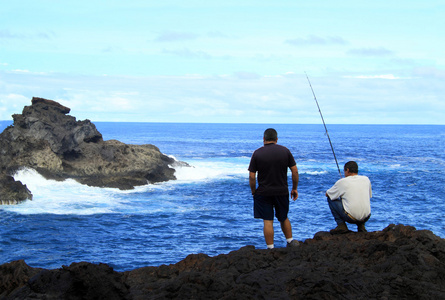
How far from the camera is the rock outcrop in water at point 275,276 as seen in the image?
4.16m

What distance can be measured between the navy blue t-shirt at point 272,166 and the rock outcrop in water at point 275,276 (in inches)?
39.5

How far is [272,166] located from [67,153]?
25799 mm

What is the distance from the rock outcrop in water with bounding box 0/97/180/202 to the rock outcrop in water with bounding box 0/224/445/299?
23.5 m

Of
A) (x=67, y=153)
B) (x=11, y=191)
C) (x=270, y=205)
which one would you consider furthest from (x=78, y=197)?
(x=270, y=205)

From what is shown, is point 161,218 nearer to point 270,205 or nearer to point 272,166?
point 270,205

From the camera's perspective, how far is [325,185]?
3344 centimetres

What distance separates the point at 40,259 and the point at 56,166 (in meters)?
14.8

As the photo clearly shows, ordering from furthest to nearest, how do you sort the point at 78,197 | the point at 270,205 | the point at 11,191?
the point at 78,197, the point at 11,191, the point at 270,205

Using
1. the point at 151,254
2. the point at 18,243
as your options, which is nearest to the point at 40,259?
the point at 18,243

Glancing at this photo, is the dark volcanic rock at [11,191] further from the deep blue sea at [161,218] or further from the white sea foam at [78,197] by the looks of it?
the deep blue sea at [161,218]

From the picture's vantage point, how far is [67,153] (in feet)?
101

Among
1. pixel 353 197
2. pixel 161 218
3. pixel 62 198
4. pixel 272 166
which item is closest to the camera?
pixel 272 166

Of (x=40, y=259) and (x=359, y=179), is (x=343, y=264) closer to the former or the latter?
(x=359, y=179)

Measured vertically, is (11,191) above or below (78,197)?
above
